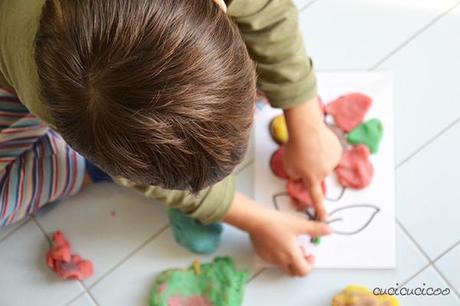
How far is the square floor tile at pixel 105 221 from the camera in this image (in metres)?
0.86

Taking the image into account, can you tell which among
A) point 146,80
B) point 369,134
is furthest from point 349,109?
point 146,80

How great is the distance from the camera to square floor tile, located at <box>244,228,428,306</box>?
0.81m

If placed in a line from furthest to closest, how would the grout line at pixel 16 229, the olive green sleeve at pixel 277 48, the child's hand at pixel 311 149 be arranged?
the grout line at pixel 16 229 < the child's hand at pixel 311 149 < the olive green sleeve at pixel 277 48

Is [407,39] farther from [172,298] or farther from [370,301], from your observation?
[172,298]

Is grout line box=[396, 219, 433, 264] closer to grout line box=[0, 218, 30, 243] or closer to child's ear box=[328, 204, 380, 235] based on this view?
child's ear box=[328, 204, 380, 235]

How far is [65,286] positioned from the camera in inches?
34.0

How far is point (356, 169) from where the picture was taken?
0.83 m

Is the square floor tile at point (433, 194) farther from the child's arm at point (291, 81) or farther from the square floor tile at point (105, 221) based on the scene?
the square floor tile at point (105, 221)

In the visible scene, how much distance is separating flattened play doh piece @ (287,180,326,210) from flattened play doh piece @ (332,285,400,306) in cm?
12

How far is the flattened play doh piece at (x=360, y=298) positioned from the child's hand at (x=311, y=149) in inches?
3.9

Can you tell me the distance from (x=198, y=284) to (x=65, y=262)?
185 millimetres

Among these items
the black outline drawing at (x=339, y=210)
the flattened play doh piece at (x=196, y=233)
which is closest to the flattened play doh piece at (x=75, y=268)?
the flattened play doh piece at (x=196, y=233)

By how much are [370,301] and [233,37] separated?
45cm

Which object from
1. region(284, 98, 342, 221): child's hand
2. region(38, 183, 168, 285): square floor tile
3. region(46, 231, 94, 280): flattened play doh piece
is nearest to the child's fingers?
region(284, 98, 342, 221): child's hand
